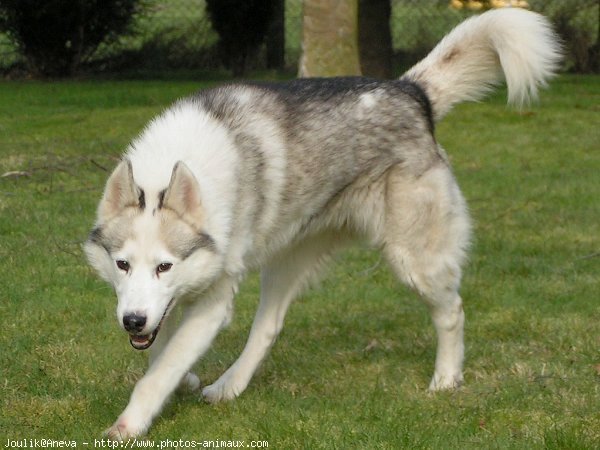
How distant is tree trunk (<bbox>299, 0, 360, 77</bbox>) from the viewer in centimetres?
1202

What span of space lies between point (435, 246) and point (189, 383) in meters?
1.25

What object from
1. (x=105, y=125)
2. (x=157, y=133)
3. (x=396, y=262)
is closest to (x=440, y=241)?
(x=396, y=262)

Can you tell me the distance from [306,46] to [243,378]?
24.2 ft

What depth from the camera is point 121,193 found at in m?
4.46

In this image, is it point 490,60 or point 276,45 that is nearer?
point 490,60

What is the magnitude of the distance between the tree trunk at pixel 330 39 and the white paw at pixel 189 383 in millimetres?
7189

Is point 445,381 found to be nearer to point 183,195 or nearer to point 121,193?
point 183,195

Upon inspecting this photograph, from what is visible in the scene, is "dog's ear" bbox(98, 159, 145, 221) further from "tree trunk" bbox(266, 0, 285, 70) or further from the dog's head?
"tree trunk" bbox(266, 0, 285, 70)

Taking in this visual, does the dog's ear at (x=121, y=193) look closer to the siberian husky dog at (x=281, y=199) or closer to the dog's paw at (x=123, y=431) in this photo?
the siberian husky dog at (x=281, y=199)

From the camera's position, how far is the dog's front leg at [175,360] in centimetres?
442

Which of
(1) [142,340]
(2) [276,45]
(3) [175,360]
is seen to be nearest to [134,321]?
(1) [142,340]

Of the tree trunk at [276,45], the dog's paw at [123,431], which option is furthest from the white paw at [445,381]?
the tree trunk at [276,45]

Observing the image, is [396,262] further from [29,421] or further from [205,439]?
[29,421]

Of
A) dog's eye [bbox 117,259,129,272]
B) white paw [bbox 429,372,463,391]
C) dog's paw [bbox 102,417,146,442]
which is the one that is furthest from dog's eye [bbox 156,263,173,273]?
white paw [bbox 429,372,463,391]
